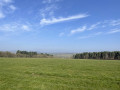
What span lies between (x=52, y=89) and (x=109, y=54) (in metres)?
82.2

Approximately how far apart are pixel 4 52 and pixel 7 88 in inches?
3309

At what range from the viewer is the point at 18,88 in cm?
766

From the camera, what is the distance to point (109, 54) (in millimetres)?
82500

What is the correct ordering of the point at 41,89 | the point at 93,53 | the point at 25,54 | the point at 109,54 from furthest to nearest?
the point at 25,54, the point at 93,53, the point at 109,54, the point at 41,89

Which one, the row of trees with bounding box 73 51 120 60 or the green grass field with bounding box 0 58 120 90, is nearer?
the green grass field with bounding box 0 58 120 90

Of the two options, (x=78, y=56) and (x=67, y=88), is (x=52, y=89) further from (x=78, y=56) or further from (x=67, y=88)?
(x=78, y=56)

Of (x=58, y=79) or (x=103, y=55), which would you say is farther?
Result: (x=103, y=55)

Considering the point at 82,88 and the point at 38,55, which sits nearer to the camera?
the point at 82,88

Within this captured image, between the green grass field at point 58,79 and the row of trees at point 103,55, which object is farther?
the row of trees at point 103,55

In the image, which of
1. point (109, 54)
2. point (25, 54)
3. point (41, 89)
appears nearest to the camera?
point (41, 89)

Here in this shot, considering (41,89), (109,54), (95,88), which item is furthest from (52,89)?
(109,54)

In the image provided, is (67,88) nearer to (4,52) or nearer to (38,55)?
(4,52)

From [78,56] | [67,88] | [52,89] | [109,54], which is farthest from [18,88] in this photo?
[78,56]

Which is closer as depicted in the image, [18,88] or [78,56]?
[18,88]
